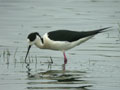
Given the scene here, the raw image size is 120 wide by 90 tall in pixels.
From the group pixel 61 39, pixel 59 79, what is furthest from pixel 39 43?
pixel 59 79

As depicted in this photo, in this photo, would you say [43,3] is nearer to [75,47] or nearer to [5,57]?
[75,47]

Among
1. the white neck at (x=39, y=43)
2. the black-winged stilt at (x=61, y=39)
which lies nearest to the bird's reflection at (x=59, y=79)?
the black-winged stilt at (x=61, y=39)

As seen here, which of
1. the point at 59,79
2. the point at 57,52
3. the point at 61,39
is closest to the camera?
the point at 59,79

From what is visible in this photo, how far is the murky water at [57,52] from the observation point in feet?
40.6

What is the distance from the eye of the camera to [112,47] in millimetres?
16500

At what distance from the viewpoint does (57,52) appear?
16625 millimetres

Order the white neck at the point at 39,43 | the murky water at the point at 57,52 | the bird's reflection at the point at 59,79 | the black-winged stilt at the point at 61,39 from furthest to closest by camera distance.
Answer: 1. the white neck at the point at 39,43
2. the black-winged stilt at the point at 61,39
3. the murky water at the point at 57,52
4. the bird's reflection at the point at 59,79

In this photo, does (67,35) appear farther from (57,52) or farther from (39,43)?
(57,52)

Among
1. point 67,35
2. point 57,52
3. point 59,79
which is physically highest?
point 67,35

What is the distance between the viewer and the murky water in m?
12.4

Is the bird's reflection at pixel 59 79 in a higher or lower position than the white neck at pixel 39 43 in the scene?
lower

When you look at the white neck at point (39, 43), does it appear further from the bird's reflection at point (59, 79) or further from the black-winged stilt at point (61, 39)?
the bird's reflection at point (59, 79)

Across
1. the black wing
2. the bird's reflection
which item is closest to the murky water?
the bird's reflection

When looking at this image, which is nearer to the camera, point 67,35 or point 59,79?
point 59,79
